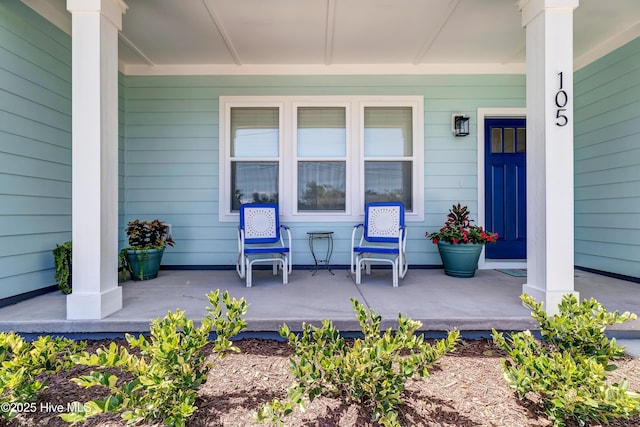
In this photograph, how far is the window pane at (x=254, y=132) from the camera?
4195 mm

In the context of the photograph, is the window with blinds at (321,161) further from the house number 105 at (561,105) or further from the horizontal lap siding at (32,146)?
the horizontal lap siding at (32,146)

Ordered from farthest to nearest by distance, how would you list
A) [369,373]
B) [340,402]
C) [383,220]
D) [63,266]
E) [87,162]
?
1. [383,220]
2. [63,266]
3. [87,162]
4. [340,402]
5. [369,373]

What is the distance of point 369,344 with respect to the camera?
1.56m

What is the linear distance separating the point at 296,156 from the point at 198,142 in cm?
121

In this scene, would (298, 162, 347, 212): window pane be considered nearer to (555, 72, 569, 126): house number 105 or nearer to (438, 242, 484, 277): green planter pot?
(438, 242, 484, 277): green planter pot

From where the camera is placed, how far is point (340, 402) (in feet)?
5.40

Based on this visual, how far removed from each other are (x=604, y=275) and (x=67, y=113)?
5.81m

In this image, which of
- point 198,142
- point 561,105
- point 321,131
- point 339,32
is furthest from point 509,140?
Answer: point 198,142

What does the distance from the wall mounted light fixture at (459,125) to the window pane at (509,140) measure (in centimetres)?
57

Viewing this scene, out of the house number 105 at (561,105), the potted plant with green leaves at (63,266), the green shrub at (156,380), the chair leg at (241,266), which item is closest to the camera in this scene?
the green shrub at (156,380)

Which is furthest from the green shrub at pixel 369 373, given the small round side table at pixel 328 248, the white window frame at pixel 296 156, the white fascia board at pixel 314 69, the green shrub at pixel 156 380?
the white fascia board at pixel 314 69

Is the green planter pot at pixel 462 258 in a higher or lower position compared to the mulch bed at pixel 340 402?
higher

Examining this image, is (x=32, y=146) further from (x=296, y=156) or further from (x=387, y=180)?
(x=387, y=180)

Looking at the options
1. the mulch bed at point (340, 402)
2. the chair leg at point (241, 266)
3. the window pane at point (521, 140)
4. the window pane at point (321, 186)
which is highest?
the window pane at point (521, 140)
